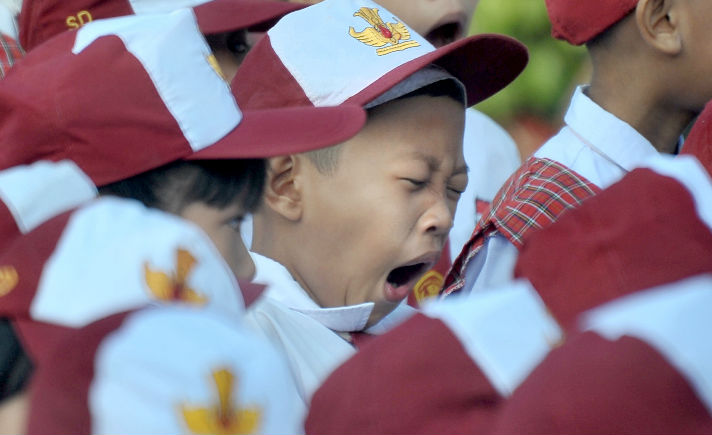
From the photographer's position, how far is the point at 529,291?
3.64 ft

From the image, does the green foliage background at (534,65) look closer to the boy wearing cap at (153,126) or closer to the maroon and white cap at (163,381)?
the boy wearing cap at (153,126)

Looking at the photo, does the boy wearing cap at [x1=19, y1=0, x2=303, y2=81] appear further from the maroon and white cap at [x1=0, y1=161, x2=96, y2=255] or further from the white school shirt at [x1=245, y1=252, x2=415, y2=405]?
the maroon and white cap at [x1=0, y1=161, x2=96, y2=255]

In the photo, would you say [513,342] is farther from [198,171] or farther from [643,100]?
[643,100]

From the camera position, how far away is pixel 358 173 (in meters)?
2.24

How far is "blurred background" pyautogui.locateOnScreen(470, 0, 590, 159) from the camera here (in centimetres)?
430

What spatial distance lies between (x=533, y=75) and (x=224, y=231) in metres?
2.75

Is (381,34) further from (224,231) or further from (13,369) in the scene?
(13,369)

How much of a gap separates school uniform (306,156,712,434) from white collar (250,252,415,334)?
95cm

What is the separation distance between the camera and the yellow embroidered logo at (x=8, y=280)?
1.16 metres

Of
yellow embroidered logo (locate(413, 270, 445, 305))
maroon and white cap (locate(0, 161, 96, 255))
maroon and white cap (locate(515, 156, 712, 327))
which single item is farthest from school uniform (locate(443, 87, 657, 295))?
maroon and white cap (locate(515, 156, 712, 327))

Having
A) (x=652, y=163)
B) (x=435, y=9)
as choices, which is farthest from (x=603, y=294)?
(x=435, y=9)

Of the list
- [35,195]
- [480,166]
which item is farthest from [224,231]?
[480,166]

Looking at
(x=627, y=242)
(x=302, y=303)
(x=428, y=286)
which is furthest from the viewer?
(x=428, y=286)

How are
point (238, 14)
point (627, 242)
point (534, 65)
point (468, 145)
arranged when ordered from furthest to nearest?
point (534, 65)
point (468, 145)
point (238, 14)
point (627, 242)
